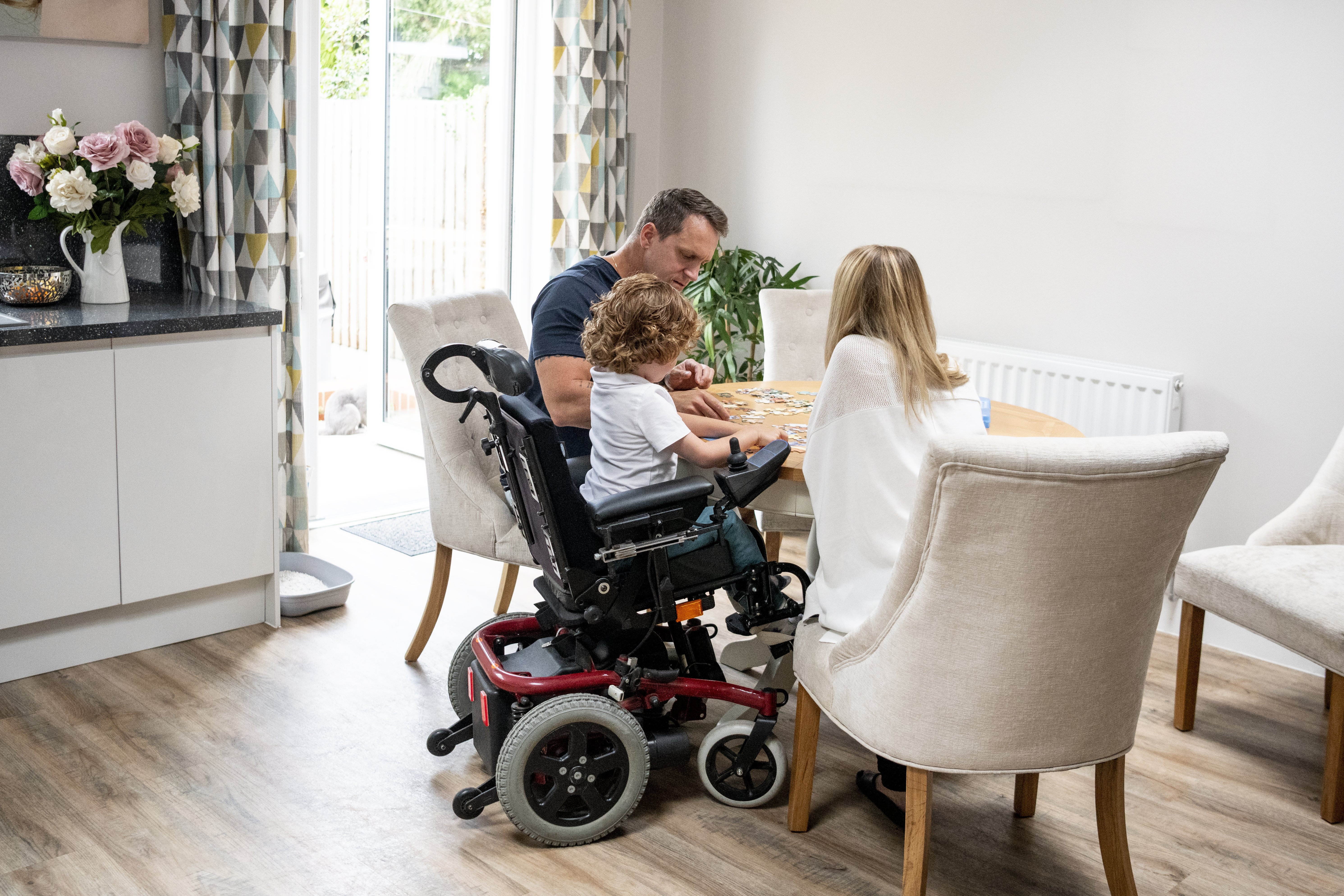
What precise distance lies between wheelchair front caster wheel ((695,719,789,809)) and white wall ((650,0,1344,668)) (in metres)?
1.79

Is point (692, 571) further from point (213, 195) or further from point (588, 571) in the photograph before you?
point (213, 195)

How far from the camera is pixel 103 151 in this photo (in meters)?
3.03

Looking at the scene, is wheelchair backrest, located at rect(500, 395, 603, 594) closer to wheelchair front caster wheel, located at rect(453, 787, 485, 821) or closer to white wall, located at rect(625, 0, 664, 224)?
wheelchair front caster wheel, located at rect(453, 787, 485, 821)

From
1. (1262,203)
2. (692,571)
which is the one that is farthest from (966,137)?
(692,571)

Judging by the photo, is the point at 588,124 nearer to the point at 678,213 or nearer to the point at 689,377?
the point at 678,213

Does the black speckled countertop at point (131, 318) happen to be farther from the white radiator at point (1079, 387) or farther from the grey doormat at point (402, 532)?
the white radiator at point (1079, 387)

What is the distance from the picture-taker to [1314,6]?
10.3 feet

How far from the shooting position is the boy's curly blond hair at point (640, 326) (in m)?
A: 2.22

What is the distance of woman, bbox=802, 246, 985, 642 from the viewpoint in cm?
205

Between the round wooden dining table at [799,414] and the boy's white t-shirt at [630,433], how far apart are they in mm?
250

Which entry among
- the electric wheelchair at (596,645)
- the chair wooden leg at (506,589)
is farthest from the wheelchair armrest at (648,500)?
the chair wooden leg at (506,589)

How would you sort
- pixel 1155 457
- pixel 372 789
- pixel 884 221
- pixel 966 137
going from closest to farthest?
pixel 1155 457, pixel 372 789, pixel 966 137, pixel 884 221

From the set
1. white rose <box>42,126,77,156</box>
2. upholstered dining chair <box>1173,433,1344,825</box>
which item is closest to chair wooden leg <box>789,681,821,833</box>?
upholstered dining chair <box>1173,433,1344,825</box>

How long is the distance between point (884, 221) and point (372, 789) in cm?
268
